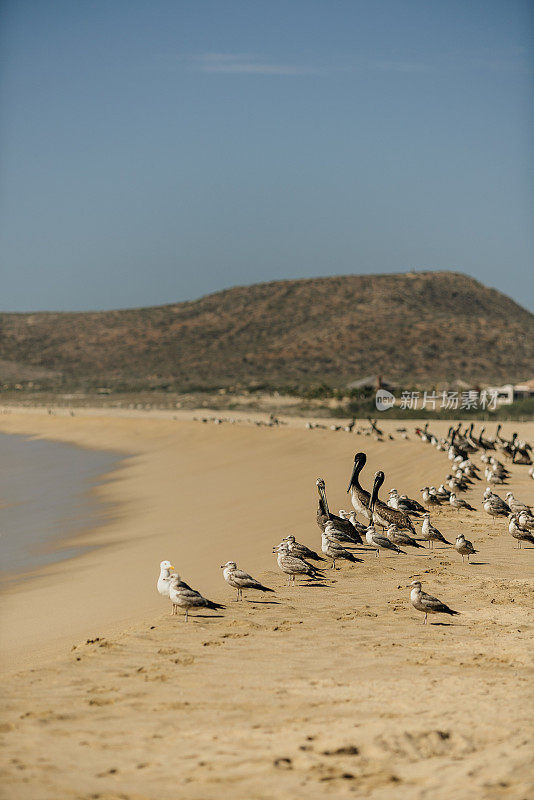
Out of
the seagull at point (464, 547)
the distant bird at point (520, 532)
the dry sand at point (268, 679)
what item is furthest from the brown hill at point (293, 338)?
the dry sand at point (268, 679)

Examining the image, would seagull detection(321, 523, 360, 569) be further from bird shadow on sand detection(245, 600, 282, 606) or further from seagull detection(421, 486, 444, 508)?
seagull detection(421, 486, 444, 508)

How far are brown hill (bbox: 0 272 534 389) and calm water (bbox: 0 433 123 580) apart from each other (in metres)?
56.4

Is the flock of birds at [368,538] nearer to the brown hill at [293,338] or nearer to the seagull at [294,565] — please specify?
the seagull at [294,565]

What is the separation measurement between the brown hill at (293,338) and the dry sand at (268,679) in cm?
7797

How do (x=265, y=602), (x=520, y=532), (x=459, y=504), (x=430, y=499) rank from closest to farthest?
(x=265, y=602) → (x=520, y=532) → (x=459, y=504) → (x=430, y=499)

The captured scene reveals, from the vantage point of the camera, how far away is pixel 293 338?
125 metres

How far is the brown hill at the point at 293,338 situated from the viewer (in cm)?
10888

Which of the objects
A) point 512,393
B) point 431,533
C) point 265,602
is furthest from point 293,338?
point 265,602

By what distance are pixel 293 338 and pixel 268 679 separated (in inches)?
4627

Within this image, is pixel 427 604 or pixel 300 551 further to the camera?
pixel 300 551

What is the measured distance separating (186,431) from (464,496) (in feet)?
87.9

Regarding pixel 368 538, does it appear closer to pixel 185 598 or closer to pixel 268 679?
pixel 185 598

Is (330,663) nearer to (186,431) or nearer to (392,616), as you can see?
(392,616)

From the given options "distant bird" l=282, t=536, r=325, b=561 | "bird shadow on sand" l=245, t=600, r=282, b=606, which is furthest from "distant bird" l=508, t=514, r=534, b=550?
"bird shadow on sand" l=245, t=600, r=282, b=606
